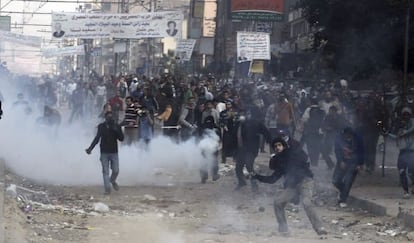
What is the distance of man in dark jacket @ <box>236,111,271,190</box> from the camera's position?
50.0 ft

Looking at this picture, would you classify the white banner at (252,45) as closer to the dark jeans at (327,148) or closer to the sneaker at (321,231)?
A: the dark jeans at (327,148)

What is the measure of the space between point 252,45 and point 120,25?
5068 millimetres

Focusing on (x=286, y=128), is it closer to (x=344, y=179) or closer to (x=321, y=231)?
(x=344, y=179)

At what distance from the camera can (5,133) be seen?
21344 mm

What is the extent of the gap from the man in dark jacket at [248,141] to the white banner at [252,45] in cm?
1015

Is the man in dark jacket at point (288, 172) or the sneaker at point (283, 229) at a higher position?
the man in dark jacket at point (288, 172)

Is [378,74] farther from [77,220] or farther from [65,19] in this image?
[77,220]

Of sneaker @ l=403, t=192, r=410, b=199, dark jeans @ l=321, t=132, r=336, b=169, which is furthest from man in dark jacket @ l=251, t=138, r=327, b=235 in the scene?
dark jeans @ l=321, t=132, r=336, b=169

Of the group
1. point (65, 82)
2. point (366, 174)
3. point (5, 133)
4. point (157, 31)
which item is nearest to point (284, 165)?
point (366, 174)

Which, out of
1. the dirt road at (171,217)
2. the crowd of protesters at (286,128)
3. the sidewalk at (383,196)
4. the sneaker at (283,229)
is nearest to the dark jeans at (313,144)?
the crowd of protesters at (286,128)

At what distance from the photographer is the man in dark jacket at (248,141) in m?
15.2

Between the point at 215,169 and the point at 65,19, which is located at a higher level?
the point at 65,19

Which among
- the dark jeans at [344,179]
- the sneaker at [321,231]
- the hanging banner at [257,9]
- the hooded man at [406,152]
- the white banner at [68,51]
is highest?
the hanging banner at [257,9]

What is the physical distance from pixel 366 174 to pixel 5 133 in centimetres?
903
